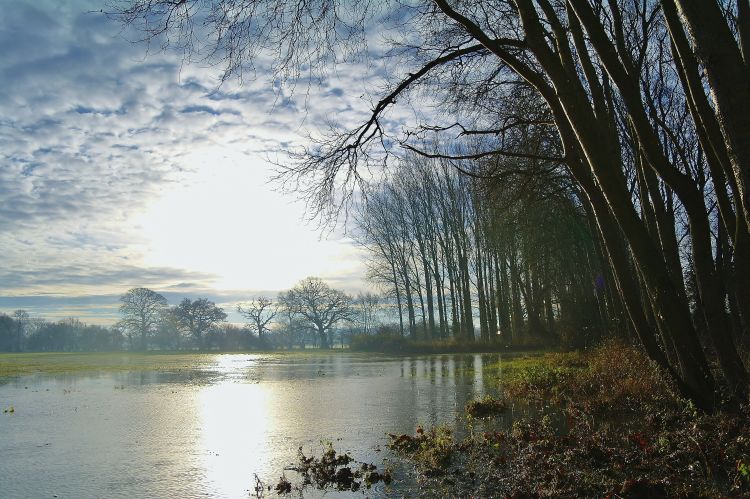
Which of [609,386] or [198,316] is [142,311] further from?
[609,386]

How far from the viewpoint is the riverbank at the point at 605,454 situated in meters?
4.41

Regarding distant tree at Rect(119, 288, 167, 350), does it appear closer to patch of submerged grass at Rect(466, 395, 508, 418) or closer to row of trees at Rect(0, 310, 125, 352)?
row of trees at Rect(0, 310, 125, 352)

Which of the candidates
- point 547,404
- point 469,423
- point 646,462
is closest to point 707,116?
point 646,462

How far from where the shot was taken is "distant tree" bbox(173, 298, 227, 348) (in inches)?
3231

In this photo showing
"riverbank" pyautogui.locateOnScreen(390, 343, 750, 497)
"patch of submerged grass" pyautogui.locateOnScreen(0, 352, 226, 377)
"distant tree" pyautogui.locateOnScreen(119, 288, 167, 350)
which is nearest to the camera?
"riverbank" pyautogui.locateOnScreen(390, 343, 750, 497)

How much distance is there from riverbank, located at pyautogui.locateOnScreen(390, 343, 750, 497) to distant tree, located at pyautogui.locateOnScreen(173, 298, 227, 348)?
7978 centimetres

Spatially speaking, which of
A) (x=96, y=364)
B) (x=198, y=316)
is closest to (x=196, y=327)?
(x=198, y=316)

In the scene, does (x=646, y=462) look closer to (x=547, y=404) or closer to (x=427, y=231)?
(x=547, y=404)

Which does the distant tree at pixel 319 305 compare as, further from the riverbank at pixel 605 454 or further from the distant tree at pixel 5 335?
the riverbank at pixel 605 454

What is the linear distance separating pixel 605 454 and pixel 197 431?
5951mm

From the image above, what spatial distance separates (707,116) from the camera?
586 centimetres

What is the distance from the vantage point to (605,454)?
5289 mm

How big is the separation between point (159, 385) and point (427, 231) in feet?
87.0

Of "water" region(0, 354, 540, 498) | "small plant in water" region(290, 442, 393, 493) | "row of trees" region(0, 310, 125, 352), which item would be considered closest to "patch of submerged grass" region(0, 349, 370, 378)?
"water" region(0, 354, 540, 498)
